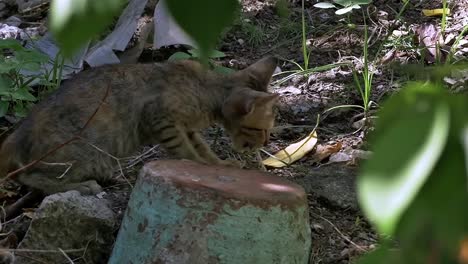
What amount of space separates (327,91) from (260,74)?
926 mm

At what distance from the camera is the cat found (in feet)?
11.3

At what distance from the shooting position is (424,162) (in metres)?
0.41

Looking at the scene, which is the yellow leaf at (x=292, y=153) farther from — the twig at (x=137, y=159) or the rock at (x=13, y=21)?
the rock at (x=13, y=21)

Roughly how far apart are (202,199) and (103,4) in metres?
2.05

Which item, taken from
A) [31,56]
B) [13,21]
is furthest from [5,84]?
[13,21]

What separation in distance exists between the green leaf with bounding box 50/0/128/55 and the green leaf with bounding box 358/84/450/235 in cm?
17

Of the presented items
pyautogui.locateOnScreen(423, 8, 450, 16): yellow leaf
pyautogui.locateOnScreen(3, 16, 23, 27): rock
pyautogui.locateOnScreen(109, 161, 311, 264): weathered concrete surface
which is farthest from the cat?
pyautogui.locateOnScreen(423, 8, 450, 16): yellow leaf

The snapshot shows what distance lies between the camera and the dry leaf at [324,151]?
396cm

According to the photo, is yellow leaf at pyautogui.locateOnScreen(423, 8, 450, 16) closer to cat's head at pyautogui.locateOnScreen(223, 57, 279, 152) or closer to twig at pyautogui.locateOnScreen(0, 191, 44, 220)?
cat's head at pyautogui.locateOnScreen(223, 57, 279, 152)

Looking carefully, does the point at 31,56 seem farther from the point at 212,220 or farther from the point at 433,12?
the point at 433,12

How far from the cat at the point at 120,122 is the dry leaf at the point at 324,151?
423 mm

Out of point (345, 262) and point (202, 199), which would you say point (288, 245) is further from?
point (345, 262)

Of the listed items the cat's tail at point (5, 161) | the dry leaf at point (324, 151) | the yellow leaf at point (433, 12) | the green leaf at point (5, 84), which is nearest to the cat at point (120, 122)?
→ the cat's tail at point (5, 161)

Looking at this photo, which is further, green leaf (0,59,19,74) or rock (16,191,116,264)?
green leaf (0,59,19,74)
